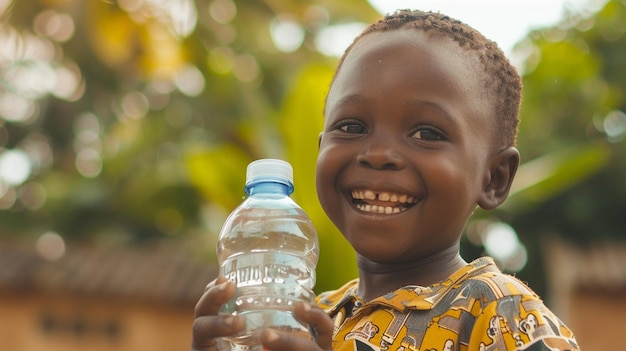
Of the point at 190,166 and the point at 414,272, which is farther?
the point at 190,166

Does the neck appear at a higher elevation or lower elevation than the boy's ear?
lower

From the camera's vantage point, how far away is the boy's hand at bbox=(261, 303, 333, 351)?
4.87ft

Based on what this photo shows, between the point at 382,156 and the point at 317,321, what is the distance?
0.42 m

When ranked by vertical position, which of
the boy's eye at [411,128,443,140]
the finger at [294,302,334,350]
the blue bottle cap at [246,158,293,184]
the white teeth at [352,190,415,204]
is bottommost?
the finger at [294,302,334,350]

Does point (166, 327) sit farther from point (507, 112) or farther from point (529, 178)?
point (507, 112)

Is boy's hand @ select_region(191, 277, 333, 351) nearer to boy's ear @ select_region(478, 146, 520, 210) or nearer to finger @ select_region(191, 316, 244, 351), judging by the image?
finger @ select_region(191, 316, 244, 351)

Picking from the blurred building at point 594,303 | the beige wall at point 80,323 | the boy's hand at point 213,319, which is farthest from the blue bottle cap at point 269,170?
the beige wall at point 80,323

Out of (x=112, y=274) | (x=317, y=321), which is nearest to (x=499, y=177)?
(x=317, y=321)

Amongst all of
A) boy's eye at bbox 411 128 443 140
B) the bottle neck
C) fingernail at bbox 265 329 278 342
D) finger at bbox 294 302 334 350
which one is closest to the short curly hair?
boy's eye at bbox 411 128 443 140

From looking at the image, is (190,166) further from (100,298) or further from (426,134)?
(426,134)

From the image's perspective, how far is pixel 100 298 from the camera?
11023 millimetres

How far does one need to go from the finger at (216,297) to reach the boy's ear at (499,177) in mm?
675

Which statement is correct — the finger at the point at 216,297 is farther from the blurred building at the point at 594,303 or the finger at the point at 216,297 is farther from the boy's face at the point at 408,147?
the blurred building at the point at 594,303

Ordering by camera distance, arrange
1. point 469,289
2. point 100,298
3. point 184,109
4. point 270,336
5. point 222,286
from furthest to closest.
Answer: point 184,109 < point 100,298 < point 469,289 < point 222,286 < point 270,336
